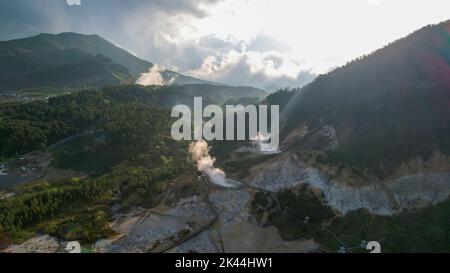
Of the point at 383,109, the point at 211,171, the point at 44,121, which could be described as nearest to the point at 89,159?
the point at 44,121

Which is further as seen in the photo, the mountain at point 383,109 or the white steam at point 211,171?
the white steam at point 211,171

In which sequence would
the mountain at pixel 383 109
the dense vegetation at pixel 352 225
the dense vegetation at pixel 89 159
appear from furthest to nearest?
the mountain at pixel 383 109
the dense vegetation at pixel 89 159
the dense vegetation at pixel 352 225

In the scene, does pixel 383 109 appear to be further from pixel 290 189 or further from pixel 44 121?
pixel 44 121

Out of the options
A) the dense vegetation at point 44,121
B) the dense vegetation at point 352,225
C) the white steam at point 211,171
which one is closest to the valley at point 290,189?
the dense vegetation at point 352,225

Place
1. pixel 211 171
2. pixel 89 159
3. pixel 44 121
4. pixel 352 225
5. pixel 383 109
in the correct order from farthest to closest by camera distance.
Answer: pixel 44 121, pixel 89 159, pixel 383 109, pixel 211 171, pixel 352 225

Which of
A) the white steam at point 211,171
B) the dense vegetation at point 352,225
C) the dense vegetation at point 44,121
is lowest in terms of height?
the dense vegetation at point 352,225

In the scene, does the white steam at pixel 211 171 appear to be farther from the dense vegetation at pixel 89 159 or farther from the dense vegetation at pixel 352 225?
the dense vegetation at pixel 352 225

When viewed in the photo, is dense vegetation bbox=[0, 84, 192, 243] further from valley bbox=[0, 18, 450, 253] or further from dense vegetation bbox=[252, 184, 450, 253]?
dense vegetation bbox=[252, 184, 450, 253]

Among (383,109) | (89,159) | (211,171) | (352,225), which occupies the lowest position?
(352,225)
